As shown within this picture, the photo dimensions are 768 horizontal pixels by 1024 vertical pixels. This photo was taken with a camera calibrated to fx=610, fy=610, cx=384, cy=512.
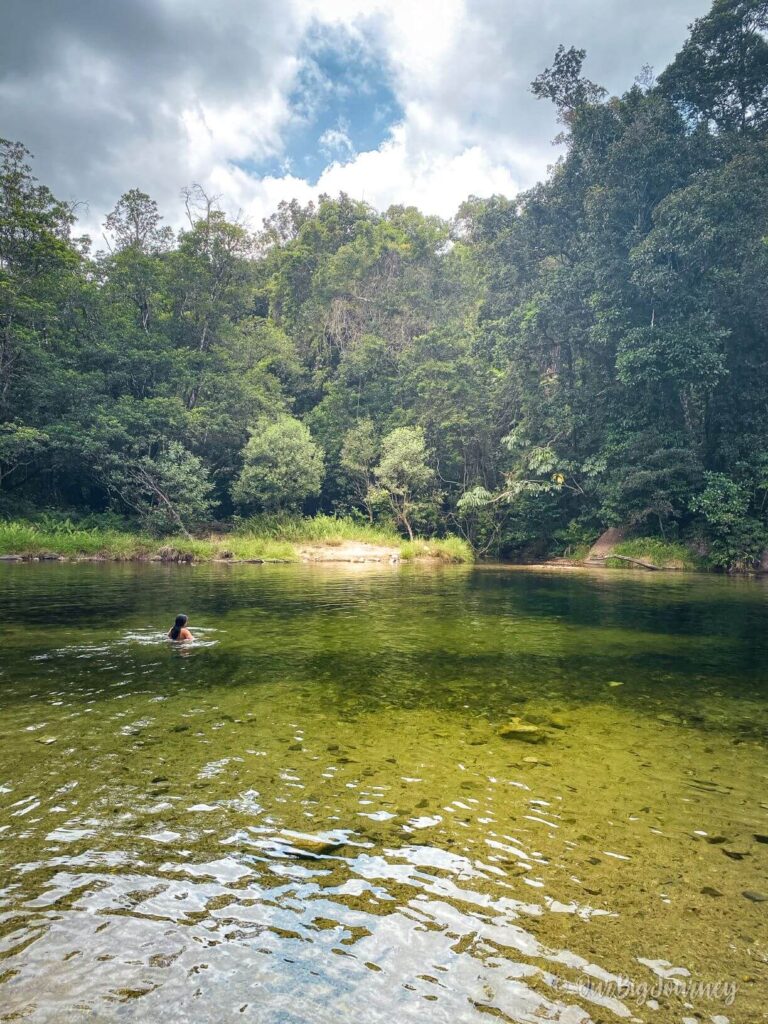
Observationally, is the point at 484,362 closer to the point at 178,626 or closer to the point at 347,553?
the point at 347,553

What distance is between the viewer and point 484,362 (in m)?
36.7

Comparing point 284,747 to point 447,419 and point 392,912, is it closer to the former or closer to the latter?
point 392,912

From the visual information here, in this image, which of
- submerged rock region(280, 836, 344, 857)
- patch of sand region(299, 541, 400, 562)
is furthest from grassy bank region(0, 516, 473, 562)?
submerged rock region(280, 836, 344, 857)

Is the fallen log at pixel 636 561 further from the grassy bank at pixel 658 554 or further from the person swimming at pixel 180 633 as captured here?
the person swimming at pixel 180 633

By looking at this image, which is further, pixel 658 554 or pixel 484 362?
pixel 484 362

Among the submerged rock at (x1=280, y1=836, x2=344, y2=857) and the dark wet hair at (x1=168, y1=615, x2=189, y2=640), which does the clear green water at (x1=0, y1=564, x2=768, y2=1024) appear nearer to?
the submerged rock at (x1=280, y1=836, x2=344, y2=857)

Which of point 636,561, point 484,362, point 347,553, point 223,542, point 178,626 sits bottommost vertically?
point 636,561

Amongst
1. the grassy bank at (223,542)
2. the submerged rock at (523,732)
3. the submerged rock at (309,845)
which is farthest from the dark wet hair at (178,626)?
the grassy bank at (223,542)

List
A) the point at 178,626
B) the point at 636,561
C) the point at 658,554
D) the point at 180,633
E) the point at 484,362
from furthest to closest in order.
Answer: the point at 484,362 → the point at 636,561 → the point at 658,554 → the point at 180,633 → the point at 178,626

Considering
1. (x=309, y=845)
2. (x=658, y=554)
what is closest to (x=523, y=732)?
(x=309, y=845)

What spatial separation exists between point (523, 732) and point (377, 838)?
2295mm

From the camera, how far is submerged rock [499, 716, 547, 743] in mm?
5203

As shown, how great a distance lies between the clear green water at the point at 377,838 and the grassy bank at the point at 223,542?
70.2ft

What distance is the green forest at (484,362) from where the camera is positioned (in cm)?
2641
